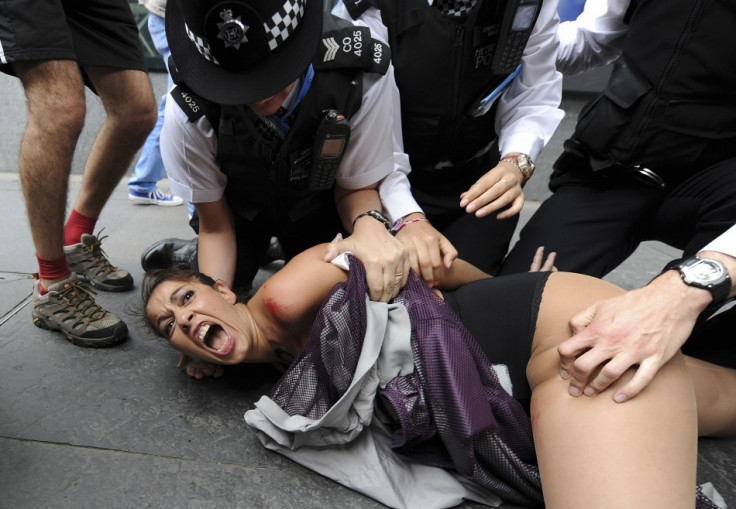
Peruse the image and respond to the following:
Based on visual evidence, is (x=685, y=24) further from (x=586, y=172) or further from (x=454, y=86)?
(x=454, y=86)

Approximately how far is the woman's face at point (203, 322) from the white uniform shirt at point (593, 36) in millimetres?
1520

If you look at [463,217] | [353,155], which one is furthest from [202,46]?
[463,217]

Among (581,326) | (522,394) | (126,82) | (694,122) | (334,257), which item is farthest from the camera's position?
(126,82)

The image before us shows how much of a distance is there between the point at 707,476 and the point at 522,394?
58 cm

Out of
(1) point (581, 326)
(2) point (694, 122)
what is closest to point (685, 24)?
(2) point (694, 122)

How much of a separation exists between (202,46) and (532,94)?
1161 millimetres

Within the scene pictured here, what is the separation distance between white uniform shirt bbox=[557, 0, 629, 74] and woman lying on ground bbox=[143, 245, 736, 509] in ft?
3.10

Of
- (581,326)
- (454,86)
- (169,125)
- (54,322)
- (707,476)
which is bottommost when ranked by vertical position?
(54,322)

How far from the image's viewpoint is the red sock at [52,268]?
191cm

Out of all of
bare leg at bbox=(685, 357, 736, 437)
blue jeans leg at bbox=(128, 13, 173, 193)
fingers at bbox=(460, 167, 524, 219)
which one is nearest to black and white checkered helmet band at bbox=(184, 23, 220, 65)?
fingers at bbox=(460, 167, 524, 219)

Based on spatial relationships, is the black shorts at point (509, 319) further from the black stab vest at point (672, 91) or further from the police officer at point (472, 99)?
the black stab vest at point (672, 91)

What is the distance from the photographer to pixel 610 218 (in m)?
1.83

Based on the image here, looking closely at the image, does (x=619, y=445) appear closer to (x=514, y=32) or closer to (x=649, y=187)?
(x=649, y=187)

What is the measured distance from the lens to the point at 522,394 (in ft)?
4.48
